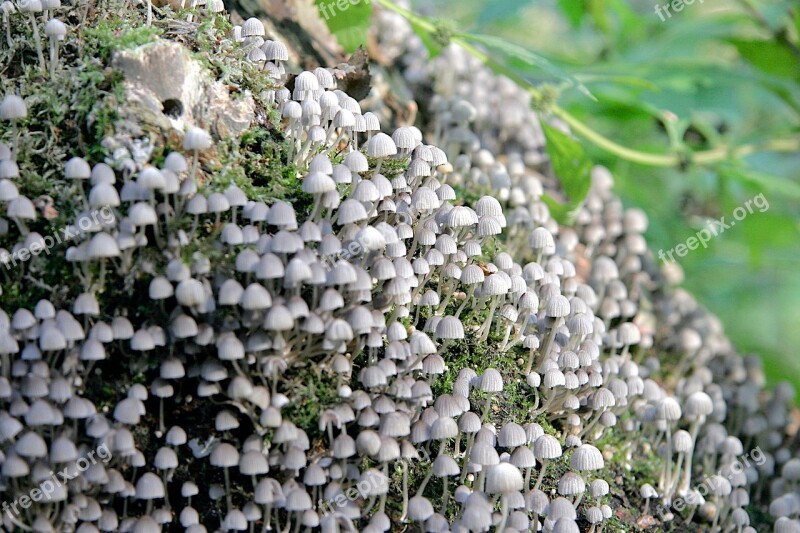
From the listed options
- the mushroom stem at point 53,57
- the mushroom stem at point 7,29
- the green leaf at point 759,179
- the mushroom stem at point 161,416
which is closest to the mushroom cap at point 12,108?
the mushroom stem at point 53,57

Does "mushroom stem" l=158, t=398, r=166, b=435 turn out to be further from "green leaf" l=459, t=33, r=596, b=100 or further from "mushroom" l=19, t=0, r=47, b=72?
"green leaf" l=459, t=33, r=596, b=100

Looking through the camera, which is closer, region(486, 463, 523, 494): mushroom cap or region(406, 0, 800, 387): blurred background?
region(486, 463, 523, 494): mushroom cap

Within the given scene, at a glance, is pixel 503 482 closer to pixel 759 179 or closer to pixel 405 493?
pixel 405 493

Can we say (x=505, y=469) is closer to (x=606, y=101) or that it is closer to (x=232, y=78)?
(x=232, y=78)

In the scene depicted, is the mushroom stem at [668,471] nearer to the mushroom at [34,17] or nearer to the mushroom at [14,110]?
the mushroom at [14,110]

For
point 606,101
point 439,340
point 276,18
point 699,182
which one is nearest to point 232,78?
point 276,18

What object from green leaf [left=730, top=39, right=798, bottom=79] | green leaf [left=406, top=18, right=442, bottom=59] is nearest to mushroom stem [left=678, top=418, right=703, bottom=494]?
green leaf [left=406, top=18, right=442, bottom=59]
